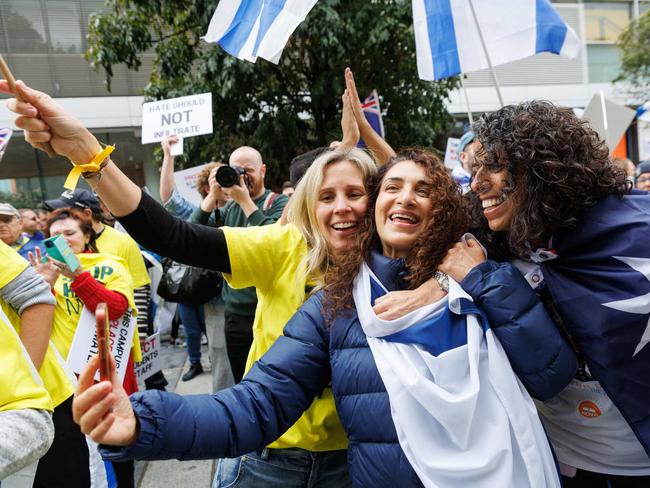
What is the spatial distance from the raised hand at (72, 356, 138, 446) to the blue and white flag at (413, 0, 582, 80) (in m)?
3.03

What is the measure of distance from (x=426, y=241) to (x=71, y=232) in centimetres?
227

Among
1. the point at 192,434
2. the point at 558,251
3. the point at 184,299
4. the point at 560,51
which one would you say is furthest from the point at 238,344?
the point at 560,51

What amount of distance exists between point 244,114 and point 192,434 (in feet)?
21.5

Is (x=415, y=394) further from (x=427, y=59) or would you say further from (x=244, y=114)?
(x=244, y=114)

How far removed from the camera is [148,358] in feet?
12.6

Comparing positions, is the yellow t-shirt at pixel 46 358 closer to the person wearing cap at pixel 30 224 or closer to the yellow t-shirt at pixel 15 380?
the yellow t-shirt at pixel 15 380

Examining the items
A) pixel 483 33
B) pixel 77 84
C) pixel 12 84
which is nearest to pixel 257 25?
pixel 483 33

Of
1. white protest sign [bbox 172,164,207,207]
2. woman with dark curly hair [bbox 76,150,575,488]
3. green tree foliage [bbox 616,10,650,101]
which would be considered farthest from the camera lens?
green tree foliage [bbox 616,10,650,101]

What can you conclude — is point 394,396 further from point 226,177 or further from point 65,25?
point 65,25

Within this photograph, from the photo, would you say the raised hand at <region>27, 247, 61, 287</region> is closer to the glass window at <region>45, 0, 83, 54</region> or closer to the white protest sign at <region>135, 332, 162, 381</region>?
the white protest sign at <region>135, 332, 162, 381</region>

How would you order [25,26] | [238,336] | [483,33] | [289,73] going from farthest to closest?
[25,26]
[289,73]
[483,33]
[238,336]

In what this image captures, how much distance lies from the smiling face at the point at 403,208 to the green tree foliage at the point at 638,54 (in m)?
13.4

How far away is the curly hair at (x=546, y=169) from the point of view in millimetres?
1356

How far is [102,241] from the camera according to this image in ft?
12.2
